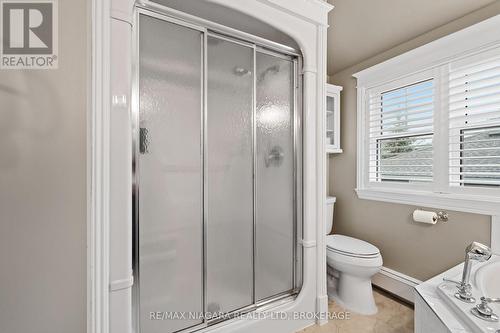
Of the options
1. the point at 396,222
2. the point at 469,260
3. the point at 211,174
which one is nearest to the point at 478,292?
the point at 469,260

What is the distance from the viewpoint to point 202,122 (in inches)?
58.4

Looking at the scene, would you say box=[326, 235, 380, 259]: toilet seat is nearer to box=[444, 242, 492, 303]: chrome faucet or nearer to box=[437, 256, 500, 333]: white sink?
box=[437, 256, 500, 333]: white sink

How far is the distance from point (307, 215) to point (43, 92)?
1603 mm

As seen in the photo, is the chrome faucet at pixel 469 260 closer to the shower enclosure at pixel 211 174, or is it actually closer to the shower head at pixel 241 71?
the shower enclosure at pixel 211 174

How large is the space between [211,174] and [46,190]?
2.66ft

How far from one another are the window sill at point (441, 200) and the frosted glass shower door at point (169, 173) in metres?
1.75

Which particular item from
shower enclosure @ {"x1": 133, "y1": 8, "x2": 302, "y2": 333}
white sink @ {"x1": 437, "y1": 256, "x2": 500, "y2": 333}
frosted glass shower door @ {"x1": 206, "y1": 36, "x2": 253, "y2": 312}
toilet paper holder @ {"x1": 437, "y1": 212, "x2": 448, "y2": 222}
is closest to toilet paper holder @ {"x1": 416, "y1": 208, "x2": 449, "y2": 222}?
toilet paper holder @ {"x1": 437, "y1": 212, "x2": 448, "y2": 222}

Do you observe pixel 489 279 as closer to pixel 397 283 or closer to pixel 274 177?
pixel 397 283

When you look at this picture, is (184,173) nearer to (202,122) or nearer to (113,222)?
(202,122)

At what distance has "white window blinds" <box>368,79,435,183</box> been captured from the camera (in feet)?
6.65

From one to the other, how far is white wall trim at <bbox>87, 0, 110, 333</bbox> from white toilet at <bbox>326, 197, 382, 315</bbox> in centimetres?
164

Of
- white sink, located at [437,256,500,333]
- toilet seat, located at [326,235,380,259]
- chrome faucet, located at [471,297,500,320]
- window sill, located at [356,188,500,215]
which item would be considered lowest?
toilet seat, located at [326,235,380,259]

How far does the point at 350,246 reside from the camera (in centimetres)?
201

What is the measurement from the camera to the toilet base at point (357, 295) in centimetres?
189
